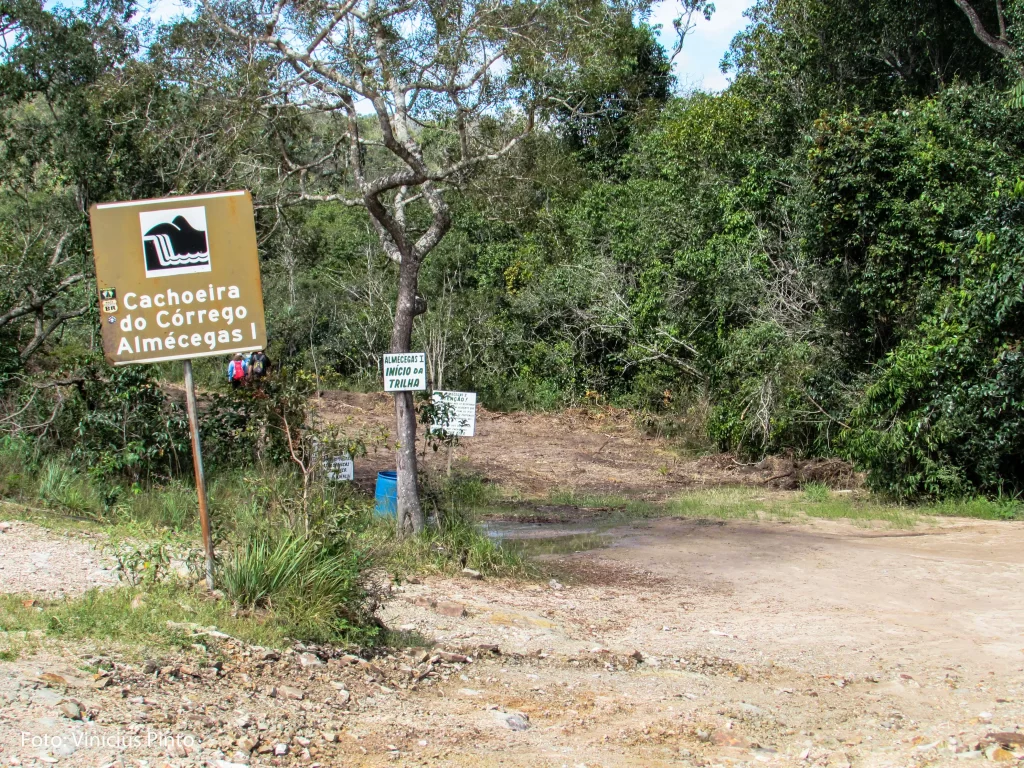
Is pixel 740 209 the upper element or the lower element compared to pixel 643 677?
upper

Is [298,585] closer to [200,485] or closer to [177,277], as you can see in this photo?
[200,485]

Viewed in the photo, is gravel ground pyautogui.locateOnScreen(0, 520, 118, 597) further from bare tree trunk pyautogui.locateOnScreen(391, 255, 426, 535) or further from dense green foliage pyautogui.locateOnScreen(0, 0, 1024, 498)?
bare tree trunk pyautogui.locateOnScreen(391, 255, 426, 535)

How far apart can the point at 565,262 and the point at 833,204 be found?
1055 cm

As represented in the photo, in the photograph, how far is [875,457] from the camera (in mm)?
13797

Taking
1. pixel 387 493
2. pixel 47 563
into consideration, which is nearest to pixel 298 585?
pixel 47 563

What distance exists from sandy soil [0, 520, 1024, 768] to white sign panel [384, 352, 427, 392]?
7.17 feet

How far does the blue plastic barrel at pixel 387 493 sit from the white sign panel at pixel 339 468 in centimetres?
234

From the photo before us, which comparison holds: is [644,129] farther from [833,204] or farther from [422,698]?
[422,698]

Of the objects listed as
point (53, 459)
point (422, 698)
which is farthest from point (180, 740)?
point (53, 459)

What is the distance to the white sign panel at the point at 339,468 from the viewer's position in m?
7.47

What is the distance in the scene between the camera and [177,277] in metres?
5.83

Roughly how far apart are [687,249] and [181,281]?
16.1 metres

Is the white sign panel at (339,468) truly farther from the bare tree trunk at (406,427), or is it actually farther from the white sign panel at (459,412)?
the white sign panel at (459,412)

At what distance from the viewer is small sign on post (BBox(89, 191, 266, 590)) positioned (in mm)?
5719
